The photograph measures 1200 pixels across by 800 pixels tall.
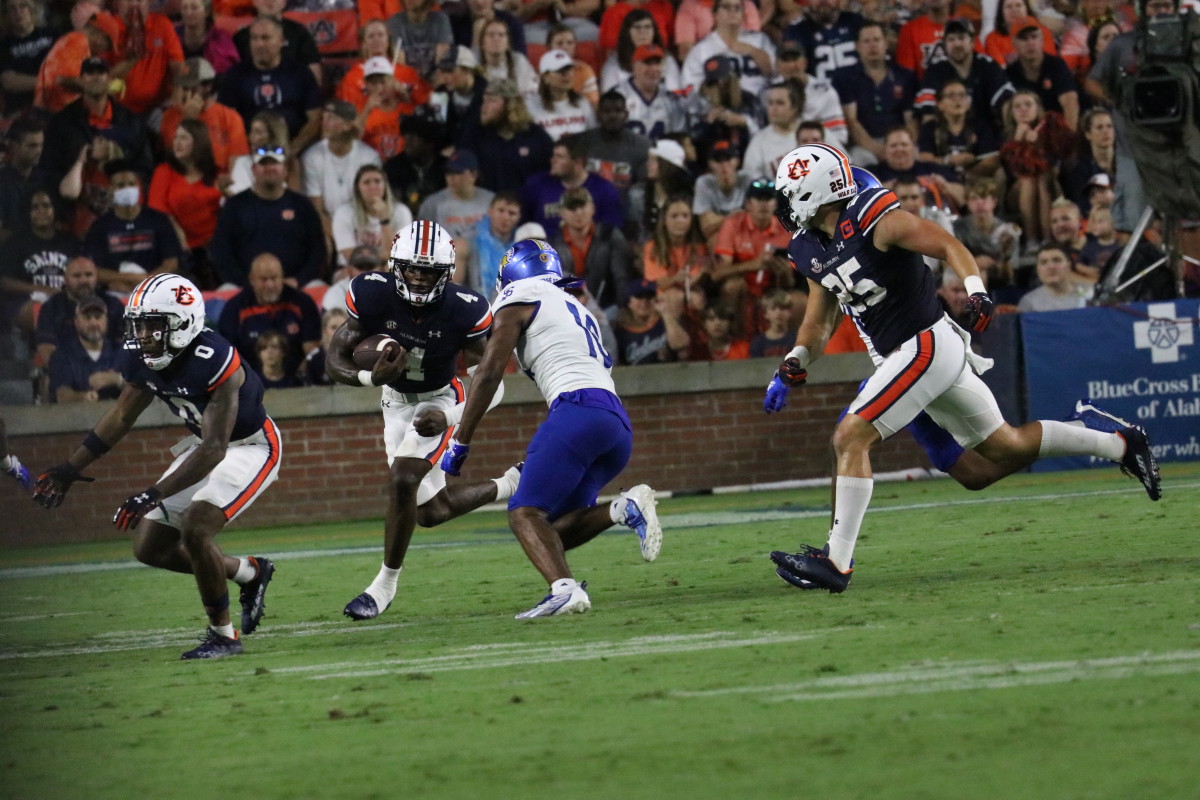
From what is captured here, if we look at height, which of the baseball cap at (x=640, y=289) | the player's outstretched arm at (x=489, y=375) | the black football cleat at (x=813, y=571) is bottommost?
the black football cleat at (x=813, y=571)

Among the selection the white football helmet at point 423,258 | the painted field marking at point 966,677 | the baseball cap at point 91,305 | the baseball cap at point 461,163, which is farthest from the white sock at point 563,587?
the baseball cap at point 461,163

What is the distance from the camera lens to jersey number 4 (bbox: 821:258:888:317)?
862 centimetres

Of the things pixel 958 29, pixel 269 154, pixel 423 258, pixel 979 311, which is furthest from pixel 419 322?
pixel 958 29

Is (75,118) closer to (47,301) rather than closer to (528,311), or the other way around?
(47,301)

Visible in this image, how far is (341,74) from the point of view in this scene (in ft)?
57.3

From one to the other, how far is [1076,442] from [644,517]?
2.57 metres

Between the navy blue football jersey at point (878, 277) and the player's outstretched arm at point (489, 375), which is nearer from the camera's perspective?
the player's outstretched arm at point (489, 375)

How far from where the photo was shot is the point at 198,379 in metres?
8.34

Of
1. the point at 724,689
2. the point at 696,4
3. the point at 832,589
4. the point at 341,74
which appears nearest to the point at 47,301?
the point at 341,74

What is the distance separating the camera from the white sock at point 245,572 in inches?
341

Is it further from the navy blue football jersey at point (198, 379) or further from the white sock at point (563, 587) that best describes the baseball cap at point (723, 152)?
the white sock at point (563, 587)

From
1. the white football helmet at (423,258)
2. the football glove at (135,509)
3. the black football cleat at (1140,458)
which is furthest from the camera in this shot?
the black football cleat at (1140,458)

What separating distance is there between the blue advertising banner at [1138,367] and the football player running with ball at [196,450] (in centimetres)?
890

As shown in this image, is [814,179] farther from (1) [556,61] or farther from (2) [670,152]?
(1) [556,61]
